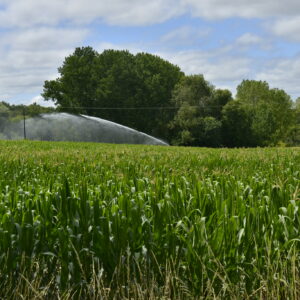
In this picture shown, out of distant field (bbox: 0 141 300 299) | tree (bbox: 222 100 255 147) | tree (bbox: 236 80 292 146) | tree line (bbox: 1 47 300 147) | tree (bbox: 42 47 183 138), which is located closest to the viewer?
distant field (bbox: 0 141 300 299)

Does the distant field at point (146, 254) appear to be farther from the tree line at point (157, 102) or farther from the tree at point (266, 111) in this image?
the tree at point (266, 111)

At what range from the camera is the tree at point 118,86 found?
7700 cm

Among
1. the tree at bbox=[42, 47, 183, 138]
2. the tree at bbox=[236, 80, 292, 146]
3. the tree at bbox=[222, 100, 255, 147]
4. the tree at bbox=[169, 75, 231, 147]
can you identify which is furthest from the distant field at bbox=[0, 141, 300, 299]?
the tree at bbox=[236, 80, 292, 146]

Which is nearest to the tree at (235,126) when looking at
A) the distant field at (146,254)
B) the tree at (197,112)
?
the tree at (197,112)

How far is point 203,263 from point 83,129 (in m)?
61.0

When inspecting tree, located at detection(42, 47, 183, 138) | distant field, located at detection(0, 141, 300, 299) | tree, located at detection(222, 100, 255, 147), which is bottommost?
distant field, located at detection(0, 141, 300, 299)

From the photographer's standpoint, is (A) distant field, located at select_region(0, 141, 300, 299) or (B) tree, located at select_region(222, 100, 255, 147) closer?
(A) distant field, located at select_region(0, 141, 300, 299)

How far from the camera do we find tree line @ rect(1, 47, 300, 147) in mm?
73688

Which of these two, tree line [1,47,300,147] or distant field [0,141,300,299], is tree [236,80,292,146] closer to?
tree line [1,47,300,147]

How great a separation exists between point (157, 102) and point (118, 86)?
22.2ft

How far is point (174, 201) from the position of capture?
5.52m

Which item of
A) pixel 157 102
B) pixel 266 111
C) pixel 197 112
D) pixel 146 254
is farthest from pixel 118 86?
pixel 146 254

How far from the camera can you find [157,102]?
8000 cm

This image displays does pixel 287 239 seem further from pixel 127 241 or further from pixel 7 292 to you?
pixel 7 292
